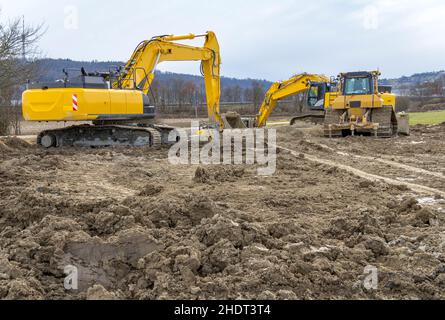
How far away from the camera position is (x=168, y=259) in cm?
410

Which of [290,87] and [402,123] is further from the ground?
[290,87]

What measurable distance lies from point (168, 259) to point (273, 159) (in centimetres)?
731

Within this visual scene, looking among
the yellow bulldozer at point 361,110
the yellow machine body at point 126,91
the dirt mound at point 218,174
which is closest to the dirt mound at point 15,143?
the yellow machine body at point 126,91

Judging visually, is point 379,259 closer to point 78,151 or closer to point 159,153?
point 159,153

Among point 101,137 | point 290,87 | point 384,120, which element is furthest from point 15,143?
point 290,87

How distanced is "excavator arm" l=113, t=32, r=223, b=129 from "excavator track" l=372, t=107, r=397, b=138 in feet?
20.9

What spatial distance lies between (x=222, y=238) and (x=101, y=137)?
33.3 ft

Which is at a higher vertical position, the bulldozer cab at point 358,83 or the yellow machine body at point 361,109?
the bulldozer cab at point 358,83

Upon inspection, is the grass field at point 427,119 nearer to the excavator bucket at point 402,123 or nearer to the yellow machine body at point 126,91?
the excavator bucket at point 402,123

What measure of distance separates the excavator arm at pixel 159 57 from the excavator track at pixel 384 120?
6.38m

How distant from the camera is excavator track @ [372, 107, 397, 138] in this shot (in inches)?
690

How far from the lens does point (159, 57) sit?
14836 millimetres

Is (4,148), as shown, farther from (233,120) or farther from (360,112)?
(360,112)

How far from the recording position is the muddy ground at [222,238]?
3.75 meters
